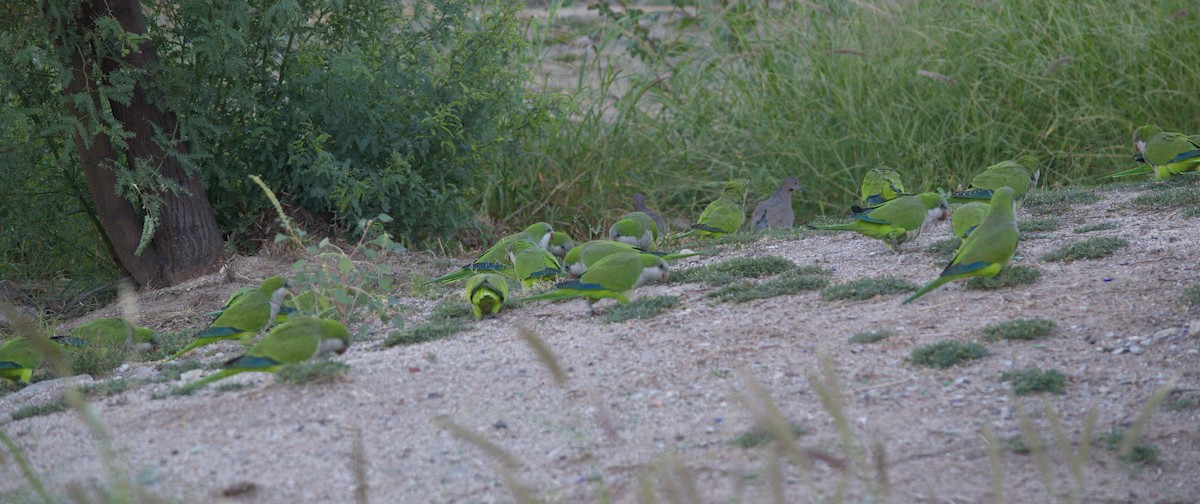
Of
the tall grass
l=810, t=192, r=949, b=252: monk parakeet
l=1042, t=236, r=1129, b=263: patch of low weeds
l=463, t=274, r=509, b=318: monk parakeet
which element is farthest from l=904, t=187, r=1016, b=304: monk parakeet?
the tall grass

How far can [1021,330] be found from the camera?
3.99m

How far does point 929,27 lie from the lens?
9133mm

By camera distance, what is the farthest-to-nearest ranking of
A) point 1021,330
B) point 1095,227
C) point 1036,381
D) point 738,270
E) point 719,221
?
point 719,221 < point 1095,227 < point 738,270 < point 1021,330 < point 1036,381

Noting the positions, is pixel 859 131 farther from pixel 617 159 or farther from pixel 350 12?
pixel 350 12

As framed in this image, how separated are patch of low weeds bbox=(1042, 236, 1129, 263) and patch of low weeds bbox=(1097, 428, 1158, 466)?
185 centimetres

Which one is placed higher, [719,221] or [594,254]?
[594,254]

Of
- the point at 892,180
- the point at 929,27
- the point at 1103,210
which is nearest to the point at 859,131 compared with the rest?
the point at 929,27

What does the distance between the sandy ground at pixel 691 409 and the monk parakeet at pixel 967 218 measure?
1.11ft

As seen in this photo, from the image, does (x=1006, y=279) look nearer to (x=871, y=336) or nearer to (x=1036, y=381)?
(x=871, y=336)

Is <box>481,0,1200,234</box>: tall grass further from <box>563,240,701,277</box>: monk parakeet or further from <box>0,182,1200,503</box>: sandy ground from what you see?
<box>0,182,1200,503</box>: sandy ground

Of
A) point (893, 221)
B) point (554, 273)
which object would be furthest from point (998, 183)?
point (554, 273)

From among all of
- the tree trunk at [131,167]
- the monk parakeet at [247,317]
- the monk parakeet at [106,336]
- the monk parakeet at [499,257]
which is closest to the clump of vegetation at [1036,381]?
the monk parakeet at [499,257]

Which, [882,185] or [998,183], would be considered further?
[882,185]

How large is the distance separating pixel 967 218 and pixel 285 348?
307cm
